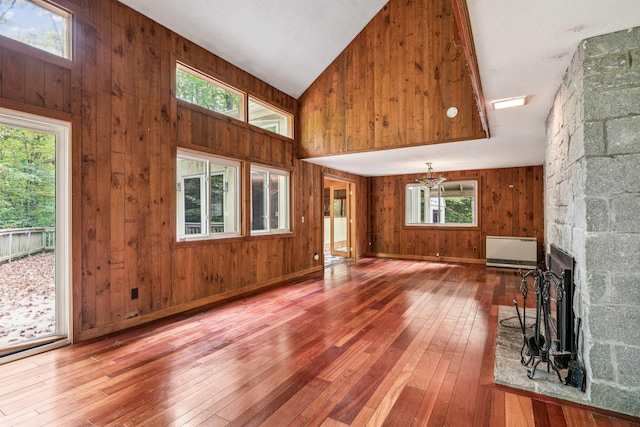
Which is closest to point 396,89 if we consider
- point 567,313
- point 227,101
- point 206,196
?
point 227,101

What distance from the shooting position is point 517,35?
1.96 m

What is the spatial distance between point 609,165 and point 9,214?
4.39 m

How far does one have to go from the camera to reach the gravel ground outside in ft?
8.74

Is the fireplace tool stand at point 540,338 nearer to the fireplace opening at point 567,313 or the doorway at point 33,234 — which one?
the fireplace opening at point 567,313

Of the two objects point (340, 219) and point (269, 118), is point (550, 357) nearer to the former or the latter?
point (269, 118)

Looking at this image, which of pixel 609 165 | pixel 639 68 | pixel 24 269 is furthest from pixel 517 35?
pixel 24 269

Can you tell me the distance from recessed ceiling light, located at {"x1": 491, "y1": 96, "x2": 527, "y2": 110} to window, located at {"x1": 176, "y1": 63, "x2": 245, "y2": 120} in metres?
3.40

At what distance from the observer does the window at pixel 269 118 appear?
5105 millimetres

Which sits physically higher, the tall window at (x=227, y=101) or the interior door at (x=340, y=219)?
the tall window at (x=227, y=101)

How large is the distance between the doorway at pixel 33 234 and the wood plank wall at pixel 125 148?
0.13 metres

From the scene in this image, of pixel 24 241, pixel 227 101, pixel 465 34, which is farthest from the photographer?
pixel 227 101

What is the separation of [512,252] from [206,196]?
250 inches

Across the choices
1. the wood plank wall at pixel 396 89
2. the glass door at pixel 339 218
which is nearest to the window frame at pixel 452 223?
the glass door at pixel 339 218

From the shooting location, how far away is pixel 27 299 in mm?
2791
